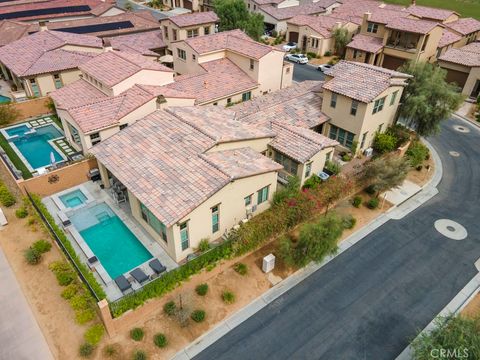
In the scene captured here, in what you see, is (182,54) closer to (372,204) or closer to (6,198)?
(6,198)

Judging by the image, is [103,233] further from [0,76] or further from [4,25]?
[4,25]

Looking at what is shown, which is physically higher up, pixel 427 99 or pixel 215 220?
pixel 427 99

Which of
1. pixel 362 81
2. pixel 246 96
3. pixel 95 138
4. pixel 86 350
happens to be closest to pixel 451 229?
pixel 362 81

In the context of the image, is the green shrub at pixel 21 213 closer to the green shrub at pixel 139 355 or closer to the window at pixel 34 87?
the green shrub at pixel 139 355

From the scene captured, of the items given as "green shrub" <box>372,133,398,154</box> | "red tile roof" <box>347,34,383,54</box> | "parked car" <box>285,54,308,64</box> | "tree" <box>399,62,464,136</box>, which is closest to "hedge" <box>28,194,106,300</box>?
"green shrub" <box>372,133,398,154</box>

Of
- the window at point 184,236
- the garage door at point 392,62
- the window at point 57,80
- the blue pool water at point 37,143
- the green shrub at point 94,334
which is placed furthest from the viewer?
the garage door at point 392,62

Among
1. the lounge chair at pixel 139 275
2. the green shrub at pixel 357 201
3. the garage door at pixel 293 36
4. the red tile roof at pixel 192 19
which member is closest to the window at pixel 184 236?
the lounge chair at pixel 139 275

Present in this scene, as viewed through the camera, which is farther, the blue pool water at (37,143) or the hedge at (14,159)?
the blue pool water at (37,143)
